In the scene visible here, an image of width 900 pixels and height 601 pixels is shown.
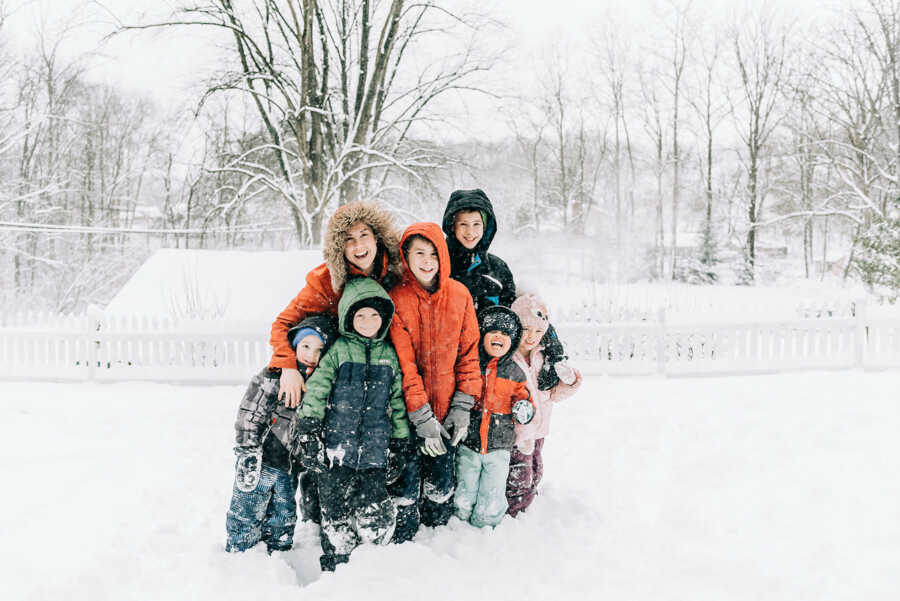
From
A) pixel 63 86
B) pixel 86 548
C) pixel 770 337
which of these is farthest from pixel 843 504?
pixel 63 86

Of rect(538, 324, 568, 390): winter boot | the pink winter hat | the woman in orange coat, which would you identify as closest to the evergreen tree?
rect(538, 324, 568, 390): winter boot

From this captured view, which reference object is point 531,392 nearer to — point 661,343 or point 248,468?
point 248,468

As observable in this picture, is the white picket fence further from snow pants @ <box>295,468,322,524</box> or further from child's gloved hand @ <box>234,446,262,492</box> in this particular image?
child's gloved hand @ <box>234,446,262,492</box>

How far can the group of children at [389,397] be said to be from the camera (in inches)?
110

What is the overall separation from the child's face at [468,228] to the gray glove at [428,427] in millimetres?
1058

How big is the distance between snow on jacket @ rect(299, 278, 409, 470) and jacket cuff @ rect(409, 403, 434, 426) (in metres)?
0.14

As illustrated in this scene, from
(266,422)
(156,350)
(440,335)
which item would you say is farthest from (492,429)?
(156,350)

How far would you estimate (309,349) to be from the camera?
2.89m

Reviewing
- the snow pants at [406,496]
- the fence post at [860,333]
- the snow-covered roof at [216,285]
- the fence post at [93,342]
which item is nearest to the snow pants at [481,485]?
the snow pants at [406,496]

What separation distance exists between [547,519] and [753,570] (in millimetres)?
1131

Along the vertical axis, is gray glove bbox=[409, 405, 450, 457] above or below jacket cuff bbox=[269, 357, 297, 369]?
below

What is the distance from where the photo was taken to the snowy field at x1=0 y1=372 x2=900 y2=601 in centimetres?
264

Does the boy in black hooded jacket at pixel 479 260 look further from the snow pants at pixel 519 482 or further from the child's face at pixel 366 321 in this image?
the child's face at pixel 366 321

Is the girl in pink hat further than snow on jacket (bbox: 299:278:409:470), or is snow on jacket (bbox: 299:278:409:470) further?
the girl in pink hat
